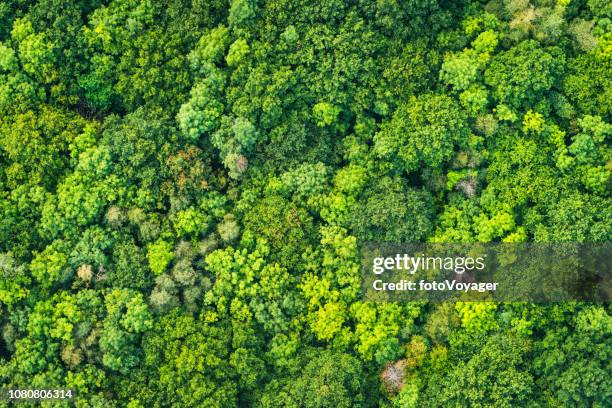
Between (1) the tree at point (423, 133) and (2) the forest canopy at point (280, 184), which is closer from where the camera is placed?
(2) the forest canopy at point (280, 184)

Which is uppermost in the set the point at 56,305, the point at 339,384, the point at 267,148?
the point at 267,148

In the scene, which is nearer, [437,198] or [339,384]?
[339,384]

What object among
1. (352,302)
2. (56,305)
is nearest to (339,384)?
(352,302)

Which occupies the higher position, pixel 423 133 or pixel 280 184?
pixel 423 133

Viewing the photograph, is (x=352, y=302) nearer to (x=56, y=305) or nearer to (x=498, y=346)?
(x=498, y=346)

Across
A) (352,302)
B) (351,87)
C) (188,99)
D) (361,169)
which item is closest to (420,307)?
(352,302)

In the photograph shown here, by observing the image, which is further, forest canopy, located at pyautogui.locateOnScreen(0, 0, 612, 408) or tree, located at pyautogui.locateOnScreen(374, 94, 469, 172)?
tree, located at pyautogui.locateOnScreen(374, 94, 469, 172)

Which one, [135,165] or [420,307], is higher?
[135,165]

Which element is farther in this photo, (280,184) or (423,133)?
(280,184)
